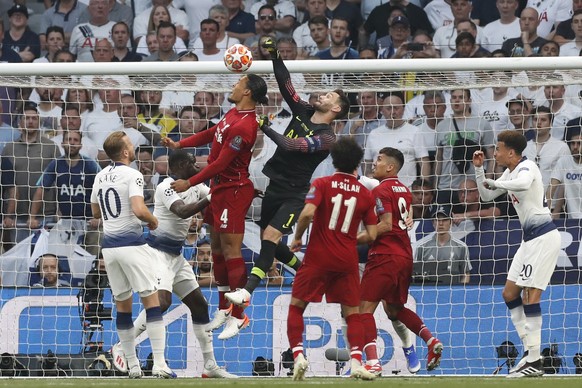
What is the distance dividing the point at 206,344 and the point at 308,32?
22.4ft

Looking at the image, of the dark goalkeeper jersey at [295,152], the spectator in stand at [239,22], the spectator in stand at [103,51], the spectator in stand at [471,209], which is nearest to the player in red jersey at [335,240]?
the dark goalkeeper jersey at [295,152]

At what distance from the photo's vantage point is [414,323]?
38.1 feet

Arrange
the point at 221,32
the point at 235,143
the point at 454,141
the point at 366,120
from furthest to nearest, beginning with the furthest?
1. the point at 221,32
2. the point at 366,120
3. the point at 454,141
4. the point at 235,143

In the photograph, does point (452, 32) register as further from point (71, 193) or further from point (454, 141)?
point (71, 193)

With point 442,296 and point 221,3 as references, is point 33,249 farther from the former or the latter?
point 221,3

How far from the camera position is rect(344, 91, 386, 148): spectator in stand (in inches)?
560

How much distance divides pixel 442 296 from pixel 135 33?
7437 millimetres

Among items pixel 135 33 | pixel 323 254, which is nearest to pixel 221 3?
pixel 135 33

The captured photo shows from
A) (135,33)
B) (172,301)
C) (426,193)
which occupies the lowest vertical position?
(172,301)

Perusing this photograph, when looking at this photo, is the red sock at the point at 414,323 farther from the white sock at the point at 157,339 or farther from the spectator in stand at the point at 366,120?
the spectator in stand at the point at 366,120

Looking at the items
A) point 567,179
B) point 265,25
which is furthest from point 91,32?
point 567,179

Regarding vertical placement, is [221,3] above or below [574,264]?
Result: above

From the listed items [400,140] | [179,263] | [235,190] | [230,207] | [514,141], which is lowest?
[179,263]

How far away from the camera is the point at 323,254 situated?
1028cm
